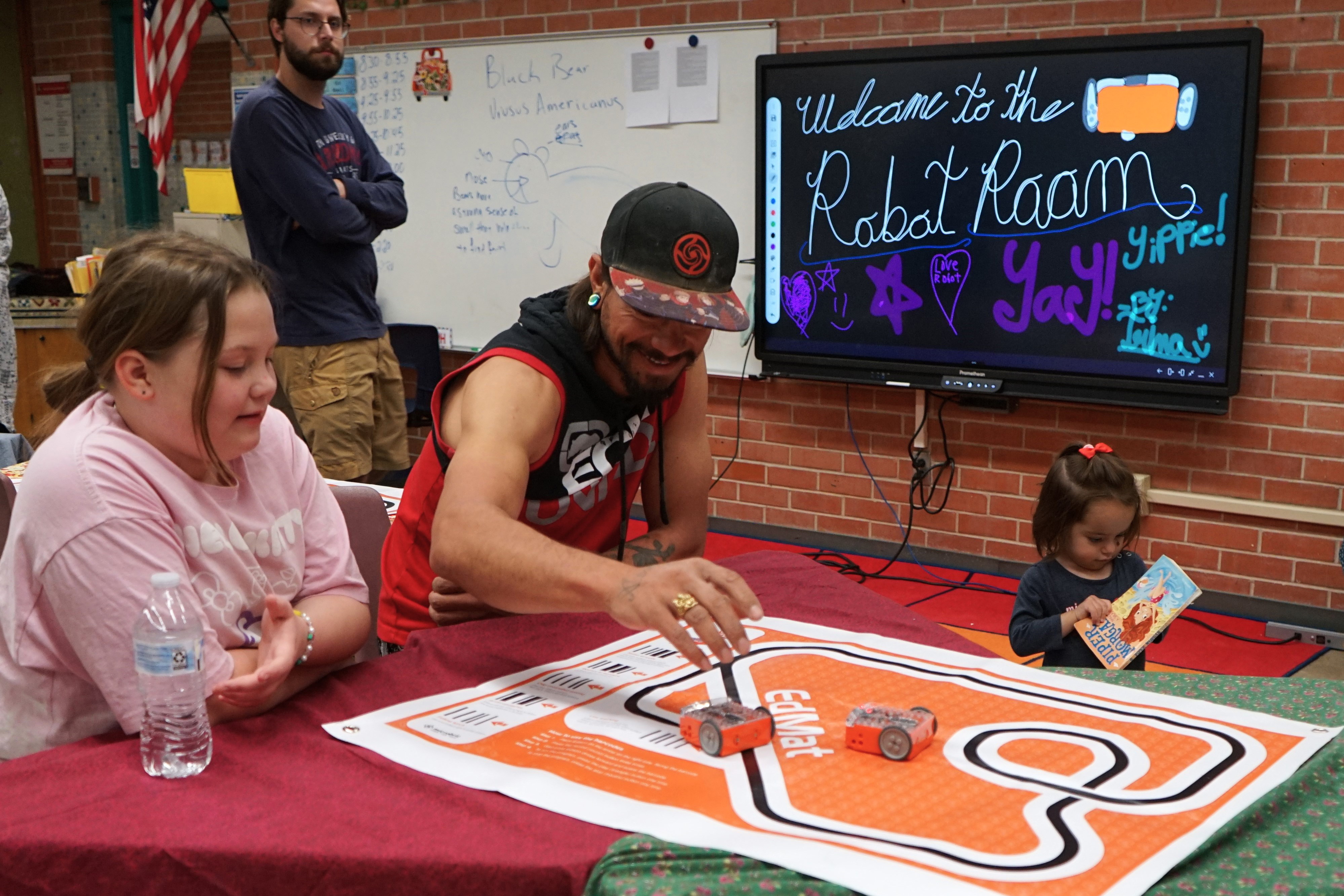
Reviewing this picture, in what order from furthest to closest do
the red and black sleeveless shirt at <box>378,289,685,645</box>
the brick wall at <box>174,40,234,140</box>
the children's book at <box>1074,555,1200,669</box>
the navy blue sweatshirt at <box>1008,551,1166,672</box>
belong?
the brick wall at <box>174,40,234,140</box> → the navy blue sweatshirt at <box>1008,551,1166,672</box> → the children's book at <box>1074,555,1200,669</box> → the red and black sleeveless shirt at <box>378,289,685,645</box>

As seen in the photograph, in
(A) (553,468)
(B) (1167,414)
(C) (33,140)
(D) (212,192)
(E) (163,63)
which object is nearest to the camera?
(A) (553,468)

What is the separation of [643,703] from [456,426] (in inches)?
23.5

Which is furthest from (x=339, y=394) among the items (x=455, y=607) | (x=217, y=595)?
(x=217, y=595)

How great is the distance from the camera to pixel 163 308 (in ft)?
4.30

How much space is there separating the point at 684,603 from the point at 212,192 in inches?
183

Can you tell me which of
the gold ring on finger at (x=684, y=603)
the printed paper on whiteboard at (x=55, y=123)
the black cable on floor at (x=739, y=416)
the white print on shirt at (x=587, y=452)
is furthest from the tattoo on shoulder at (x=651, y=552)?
the printed paper on whiteboard at (x=55, y=123)

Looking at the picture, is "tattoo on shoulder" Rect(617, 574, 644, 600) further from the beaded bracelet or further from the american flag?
the american flag

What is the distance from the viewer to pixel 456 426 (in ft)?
5.76

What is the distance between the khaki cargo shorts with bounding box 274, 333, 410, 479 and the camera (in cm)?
Result: 367

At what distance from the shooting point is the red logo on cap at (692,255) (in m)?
1.63

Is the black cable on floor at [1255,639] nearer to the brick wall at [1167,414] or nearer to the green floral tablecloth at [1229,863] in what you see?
the brick wall at [1167,414]

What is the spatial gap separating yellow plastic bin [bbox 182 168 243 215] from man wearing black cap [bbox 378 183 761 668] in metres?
3.77

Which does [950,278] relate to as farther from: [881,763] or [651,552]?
[881,763]

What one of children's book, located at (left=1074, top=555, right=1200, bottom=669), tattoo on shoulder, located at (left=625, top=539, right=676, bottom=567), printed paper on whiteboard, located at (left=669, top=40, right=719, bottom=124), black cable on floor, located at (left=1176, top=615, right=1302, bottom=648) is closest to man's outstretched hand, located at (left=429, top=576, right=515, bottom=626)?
tattoo on shoulder, located at (left=625, top=539, right=676, bottom=567)
